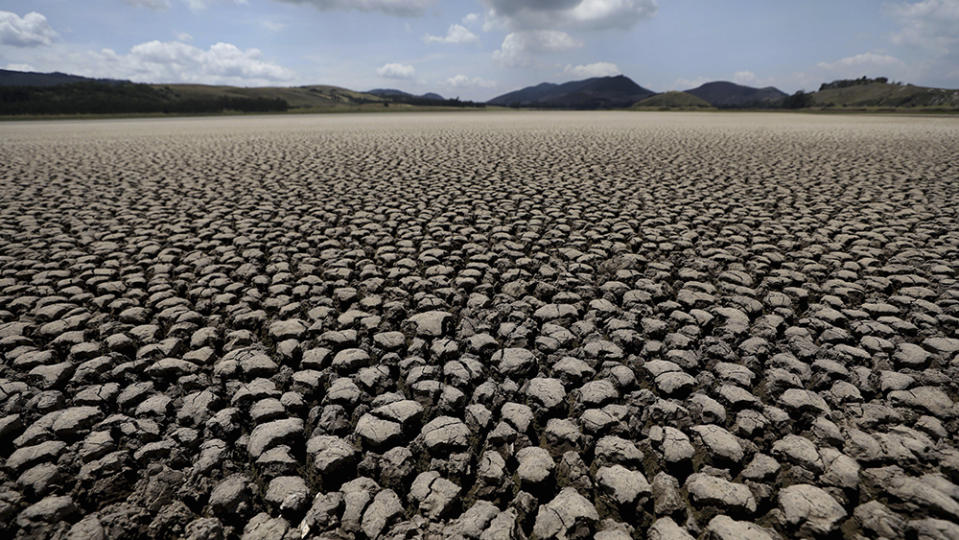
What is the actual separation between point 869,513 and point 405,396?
1.74 meters

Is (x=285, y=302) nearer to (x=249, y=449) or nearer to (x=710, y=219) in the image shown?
(x=249, y=449)

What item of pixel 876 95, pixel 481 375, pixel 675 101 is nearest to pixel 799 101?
pixel 876 95

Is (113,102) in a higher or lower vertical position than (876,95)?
lower

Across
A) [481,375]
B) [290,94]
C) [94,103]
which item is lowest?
[481,375]

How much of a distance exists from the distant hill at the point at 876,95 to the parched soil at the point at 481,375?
115 meters

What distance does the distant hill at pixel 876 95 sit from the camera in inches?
3898

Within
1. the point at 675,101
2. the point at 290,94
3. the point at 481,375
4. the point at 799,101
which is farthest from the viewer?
the point at 675,101

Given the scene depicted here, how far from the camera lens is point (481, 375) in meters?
2.20

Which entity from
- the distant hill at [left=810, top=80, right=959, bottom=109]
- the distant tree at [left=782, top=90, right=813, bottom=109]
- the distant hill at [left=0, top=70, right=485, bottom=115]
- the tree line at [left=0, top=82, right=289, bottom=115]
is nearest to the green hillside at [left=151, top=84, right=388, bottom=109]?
the distant hill at [left=0, top=70, right=485, bottom=115]

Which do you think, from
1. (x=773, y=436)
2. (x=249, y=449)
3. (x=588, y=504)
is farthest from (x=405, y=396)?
(x=773, y=436)

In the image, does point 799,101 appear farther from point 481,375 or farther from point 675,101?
point 481,375

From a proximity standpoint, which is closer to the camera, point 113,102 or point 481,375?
point 481,375

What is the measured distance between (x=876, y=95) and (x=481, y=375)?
524ft

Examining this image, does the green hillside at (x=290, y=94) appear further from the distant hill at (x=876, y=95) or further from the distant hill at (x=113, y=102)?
the distant hill at (x=876, y=95)
